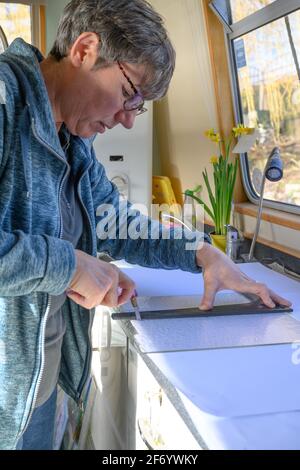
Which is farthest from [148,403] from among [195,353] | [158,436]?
[195,353]

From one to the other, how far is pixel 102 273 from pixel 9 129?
0.31m

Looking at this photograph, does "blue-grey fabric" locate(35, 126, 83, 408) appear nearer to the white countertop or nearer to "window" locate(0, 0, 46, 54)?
the white countertop

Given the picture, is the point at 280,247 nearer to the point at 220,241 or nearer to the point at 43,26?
the point at 220,241

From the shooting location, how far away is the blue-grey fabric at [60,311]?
1.10 meters

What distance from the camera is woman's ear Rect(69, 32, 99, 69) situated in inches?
36.7

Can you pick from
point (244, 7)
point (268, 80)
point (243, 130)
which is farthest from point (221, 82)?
point (243, 130)

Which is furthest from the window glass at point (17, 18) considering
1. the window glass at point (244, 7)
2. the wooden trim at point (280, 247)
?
the wooden trim at point (280, 247)

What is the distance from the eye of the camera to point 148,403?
1.12 m

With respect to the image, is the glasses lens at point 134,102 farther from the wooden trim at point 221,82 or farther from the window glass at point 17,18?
the window glass at point 17,18

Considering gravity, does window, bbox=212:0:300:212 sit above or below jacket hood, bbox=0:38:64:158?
above

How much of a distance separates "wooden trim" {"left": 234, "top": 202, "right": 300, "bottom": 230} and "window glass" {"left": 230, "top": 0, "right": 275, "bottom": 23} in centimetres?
93

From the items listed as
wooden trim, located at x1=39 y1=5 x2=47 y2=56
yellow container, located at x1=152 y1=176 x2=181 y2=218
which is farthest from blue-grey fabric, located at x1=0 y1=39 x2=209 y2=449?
wooden trim, located at x1=39 y1=5 x2=47 y2=56

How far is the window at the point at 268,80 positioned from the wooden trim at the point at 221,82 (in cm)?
4

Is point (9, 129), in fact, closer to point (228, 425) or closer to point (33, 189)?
point (33, 189)
